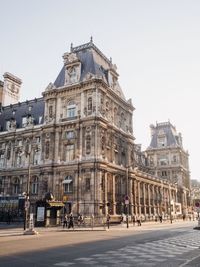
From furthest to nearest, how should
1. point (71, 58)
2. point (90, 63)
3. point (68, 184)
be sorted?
point (71, 58) → point (90, 63) → point (68, 184)

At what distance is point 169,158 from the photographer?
9131cm

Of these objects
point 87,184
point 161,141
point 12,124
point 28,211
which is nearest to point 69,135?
point 87,184

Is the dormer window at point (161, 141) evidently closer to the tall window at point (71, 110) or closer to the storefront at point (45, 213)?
the tall window at point (71, 110)

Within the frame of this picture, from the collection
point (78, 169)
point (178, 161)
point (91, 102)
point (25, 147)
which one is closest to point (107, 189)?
point (78, 169)

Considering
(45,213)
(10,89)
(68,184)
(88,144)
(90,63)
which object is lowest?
(45,213)

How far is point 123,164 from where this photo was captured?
54.2 metres

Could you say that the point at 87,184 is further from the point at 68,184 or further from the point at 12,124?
the point at 12,124

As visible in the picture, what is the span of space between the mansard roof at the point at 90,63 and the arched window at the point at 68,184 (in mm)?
15764

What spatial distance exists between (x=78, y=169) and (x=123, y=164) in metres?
11.5

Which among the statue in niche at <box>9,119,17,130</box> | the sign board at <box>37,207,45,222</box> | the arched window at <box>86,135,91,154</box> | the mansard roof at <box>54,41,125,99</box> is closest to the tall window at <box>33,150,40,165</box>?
the statue in niche at <box>9,119,17,130</box>

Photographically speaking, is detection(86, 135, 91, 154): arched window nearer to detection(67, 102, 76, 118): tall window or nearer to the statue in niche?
detection(67, 102, 76, 118): tall window

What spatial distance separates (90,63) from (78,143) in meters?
14.3

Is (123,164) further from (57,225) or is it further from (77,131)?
(57,225)

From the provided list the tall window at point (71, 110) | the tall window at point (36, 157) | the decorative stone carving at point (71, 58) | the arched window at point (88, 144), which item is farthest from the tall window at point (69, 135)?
the decorative stone carving at point (71, 58)
